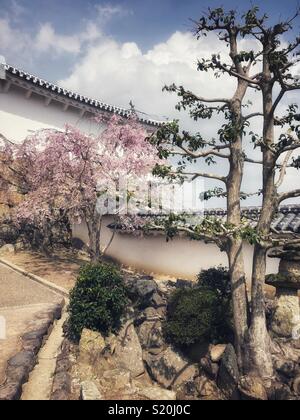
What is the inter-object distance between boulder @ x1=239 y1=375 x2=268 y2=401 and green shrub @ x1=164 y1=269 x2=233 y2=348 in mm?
1602

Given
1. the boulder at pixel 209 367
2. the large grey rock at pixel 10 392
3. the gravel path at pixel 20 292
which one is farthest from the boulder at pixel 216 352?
the gravel path at pixel 20 292

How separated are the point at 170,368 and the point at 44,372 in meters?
3.52

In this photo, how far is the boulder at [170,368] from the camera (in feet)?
30.4

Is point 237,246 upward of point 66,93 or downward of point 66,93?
downward

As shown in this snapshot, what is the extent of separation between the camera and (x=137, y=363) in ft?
32.7

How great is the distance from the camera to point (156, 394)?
27.7 feet

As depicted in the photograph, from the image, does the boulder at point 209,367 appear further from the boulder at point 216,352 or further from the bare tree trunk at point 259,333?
the bare tree trunk at point 259,333

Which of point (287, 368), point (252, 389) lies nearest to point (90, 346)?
point (252, 389)

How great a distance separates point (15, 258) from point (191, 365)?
14.0 meters

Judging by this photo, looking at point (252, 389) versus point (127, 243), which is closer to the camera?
point (252, 389)

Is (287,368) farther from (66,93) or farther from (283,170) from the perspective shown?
(66,93)

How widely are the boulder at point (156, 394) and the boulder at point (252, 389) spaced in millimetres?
1785
